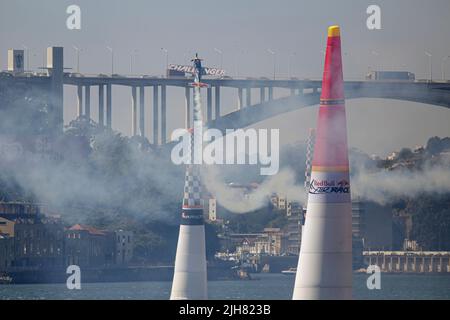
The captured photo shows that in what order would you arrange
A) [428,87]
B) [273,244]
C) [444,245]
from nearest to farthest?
1. [428,87]
2. [444,245]
3. [273,244]

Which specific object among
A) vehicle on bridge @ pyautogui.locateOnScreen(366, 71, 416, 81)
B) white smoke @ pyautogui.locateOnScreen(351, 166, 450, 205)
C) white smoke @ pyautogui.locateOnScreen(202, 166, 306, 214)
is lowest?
white smoke @ pyautogui.locateOnScreen(202, 166, 306, 214)

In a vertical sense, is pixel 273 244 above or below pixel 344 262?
below

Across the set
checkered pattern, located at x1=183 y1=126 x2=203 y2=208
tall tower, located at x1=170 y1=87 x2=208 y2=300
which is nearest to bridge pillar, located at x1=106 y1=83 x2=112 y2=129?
checkered pattern, located at x1=183 y1=126 x2=203 y2=208

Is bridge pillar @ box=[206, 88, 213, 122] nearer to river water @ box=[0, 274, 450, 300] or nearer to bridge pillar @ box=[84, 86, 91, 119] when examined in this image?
bridge pillar @ box=[84, 86, 91, 119]

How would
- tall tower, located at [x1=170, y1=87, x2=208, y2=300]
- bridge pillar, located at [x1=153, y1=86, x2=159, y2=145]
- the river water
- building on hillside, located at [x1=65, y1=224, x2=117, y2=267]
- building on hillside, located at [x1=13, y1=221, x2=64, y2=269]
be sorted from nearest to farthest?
Answer: tall tower, located at [x1=170, y1=87, x2=208, y2=300] → the river water → bridge pillar, located at [x1=153, y1=86, x2=159, y2=145] → building on hillside, located at [x1=13, y1=221, x2=64, y2=269] → building on hillside, located at [x1=65, y1=224, x2=117, y2=267]

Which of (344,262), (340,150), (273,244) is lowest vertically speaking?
(273,244)

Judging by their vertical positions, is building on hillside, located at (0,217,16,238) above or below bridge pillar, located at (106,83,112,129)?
below
